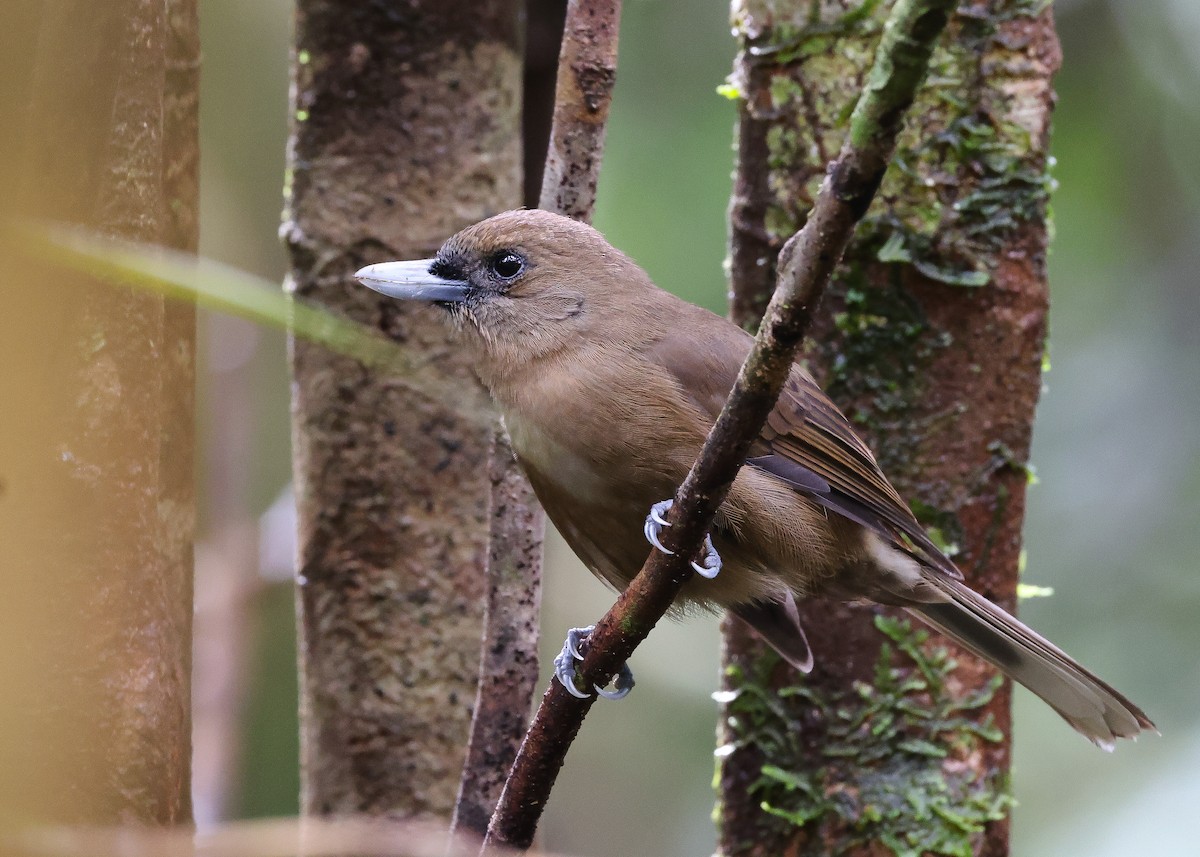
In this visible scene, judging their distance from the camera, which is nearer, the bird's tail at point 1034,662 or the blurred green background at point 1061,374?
the bird's tail at point 1034,662

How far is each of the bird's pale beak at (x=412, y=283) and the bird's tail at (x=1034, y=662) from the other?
52.8 inches

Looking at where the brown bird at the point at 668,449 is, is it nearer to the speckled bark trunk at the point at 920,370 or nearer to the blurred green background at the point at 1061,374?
the speckled bark trunk at the point at 920,370

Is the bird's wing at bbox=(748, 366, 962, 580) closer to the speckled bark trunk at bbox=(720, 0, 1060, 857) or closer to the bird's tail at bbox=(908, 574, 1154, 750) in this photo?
the bird's tail at bbox=(908, 574, 1154, 750)

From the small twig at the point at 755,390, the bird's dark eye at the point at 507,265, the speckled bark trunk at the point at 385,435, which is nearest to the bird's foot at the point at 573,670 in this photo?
the small twig at the point at 755,390

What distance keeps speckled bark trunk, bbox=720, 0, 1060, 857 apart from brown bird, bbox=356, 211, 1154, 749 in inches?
6.7

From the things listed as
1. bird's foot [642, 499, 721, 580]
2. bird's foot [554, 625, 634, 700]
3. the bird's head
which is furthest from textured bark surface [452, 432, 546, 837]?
the bird's head

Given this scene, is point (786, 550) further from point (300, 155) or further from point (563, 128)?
point (300, 155)

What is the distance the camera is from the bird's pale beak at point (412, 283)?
301cm

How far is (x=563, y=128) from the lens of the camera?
2.87 m

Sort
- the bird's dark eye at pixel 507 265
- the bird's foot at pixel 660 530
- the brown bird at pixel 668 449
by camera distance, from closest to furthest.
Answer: the bird's foot at pixel 660 530, the brown bird at pixel 668 449, the bird's dark eye at pixel 507 265

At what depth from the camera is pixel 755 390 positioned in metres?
1.66

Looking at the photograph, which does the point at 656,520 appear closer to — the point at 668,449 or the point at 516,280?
the point at 668,449

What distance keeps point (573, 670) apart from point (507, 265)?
1179 millimetres

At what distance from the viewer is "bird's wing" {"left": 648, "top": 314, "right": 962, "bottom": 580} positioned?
293 cm
